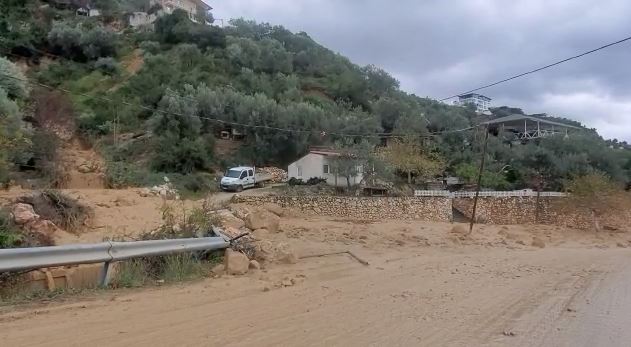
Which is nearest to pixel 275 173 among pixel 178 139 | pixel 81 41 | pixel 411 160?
pixel 178 139

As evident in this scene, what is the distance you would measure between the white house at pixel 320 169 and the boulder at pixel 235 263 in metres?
28.9

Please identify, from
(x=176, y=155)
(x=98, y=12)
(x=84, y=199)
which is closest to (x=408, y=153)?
(x=176, y=155)

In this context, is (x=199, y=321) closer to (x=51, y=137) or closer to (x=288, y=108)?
(x=51, y=137)

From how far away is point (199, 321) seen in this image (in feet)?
19.1

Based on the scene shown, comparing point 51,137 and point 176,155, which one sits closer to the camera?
point 51,137

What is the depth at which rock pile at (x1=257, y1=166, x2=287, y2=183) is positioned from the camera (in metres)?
45.8

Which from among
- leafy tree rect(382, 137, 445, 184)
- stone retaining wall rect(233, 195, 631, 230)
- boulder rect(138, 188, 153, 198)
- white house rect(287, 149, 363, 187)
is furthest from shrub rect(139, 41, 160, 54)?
boulder rect(138, 188, 153, 198)

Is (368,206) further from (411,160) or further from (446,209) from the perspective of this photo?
(411,160)

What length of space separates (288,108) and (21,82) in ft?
74.2

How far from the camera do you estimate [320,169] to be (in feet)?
135

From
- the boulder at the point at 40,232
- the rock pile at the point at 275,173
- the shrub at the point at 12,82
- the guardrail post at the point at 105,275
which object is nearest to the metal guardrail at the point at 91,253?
the guardrail post at the point at 105,275

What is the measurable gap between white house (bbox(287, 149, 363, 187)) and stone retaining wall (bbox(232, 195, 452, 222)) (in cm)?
412

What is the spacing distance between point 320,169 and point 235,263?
31893mm

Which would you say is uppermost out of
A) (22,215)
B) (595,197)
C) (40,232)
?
(22,215)
